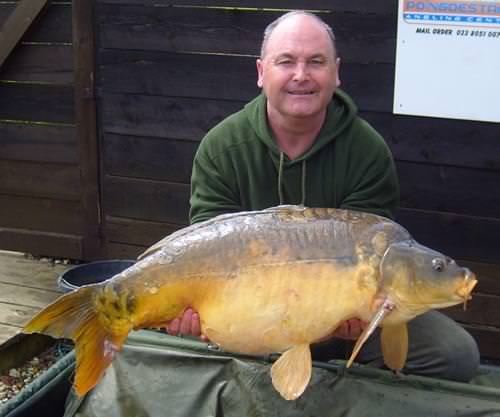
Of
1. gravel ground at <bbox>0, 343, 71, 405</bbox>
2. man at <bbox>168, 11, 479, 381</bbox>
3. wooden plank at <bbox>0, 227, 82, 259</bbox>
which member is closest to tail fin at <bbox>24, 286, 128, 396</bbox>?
man at <bbox>168, 11, 479, 381</bbox>

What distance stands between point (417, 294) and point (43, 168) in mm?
3132

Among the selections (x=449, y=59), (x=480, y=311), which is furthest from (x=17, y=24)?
(x=480, y=311)

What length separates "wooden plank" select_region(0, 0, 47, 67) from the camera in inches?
168

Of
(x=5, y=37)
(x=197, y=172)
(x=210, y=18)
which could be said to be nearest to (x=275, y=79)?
(x=197, y=172)

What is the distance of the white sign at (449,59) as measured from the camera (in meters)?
3.17

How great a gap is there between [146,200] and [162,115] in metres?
0.50

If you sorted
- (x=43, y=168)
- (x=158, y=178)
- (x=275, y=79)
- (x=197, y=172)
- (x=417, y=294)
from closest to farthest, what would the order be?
(x=417, y=294) → (x=275, y=79) → (x=197, y=172) → (x=158, y=178) → (x=43, y=168)

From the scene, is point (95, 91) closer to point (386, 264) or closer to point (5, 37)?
point (5, 37)

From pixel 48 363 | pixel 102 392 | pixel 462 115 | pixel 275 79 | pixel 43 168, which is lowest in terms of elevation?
pixel 48 363

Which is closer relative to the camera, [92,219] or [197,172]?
[197,172]

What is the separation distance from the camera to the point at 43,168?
14.9ft

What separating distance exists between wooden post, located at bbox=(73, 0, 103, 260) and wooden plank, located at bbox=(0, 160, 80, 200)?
0.44 ft

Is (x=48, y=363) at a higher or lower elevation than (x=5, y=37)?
lower

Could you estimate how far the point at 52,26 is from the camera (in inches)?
169
